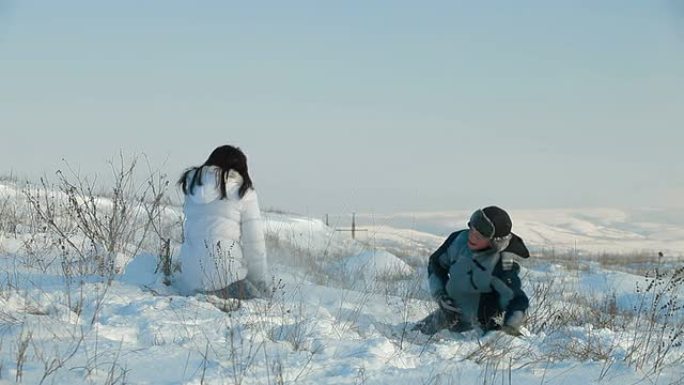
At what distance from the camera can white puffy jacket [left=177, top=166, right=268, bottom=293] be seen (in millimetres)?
6449

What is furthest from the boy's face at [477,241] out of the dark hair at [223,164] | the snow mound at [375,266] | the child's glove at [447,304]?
the snow mound at [375,266]

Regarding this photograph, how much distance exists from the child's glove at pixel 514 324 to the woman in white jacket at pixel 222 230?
1.85m

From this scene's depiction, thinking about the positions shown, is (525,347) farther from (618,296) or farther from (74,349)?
(618,296)

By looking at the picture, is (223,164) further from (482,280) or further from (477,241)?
(482,280)

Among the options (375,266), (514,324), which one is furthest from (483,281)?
(375,266)

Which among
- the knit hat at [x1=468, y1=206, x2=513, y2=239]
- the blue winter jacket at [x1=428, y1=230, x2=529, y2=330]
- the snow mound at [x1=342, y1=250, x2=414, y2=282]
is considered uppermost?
the knit hat at [x1=468, y1=206, x2=513, y2=239]

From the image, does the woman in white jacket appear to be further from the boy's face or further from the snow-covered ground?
the boy's face

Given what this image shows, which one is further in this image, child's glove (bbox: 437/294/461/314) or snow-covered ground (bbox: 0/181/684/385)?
child's glove (bbox: 437/294/461/314)

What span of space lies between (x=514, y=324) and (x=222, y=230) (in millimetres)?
2258

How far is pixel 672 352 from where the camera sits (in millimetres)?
5602

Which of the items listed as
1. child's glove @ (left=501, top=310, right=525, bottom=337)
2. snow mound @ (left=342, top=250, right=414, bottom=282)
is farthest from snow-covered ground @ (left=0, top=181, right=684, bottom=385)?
snow mound @ (left=342, top=250, right=414, bottom=282)

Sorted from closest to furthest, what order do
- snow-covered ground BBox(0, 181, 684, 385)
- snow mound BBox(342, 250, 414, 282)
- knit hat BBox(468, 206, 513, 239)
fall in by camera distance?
snow-covered ground BBox(0, 181, 684, 385), knit hat BBox(468, 206, 513, 239), snow mound BBox(342, 250, 414, 282)

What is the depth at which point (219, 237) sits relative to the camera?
6477 mm

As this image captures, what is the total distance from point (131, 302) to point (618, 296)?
9.31 metres
